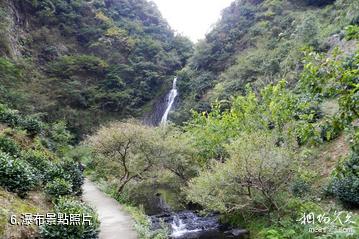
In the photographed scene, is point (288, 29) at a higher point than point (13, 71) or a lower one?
higher

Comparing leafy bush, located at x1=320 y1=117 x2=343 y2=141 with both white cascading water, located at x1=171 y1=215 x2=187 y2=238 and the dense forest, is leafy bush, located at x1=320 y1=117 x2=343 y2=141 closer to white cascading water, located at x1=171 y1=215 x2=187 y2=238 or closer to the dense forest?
the dense forest

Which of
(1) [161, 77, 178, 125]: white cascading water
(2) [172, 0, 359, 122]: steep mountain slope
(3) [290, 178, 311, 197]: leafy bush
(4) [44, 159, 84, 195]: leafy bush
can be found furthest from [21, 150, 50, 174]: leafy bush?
(1) [161, 77, 178, 125]: white cascading water

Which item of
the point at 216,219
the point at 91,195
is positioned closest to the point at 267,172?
the point at 216,219

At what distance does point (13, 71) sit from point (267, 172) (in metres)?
25.1

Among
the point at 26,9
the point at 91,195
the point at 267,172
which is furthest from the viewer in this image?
the point at 26,9

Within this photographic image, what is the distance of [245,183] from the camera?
38.7 ft

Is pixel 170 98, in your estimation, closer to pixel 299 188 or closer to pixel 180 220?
pixel 180 220

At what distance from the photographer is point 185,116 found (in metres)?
36.2

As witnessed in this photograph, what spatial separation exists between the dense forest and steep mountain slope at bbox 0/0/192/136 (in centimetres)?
18

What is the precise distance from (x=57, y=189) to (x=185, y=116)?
85.9ft

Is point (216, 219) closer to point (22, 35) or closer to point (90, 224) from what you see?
point (90, 224)

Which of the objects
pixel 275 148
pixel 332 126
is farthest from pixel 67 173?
pixel 332 126

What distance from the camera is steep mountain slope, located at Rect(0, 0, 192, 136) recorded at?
3275 cm

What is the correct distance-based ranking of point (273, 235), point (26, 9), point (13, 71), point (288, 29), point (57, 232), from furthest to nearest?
point (26, 9)
point (288, 29)
point (13, 71)
point (273, 235)
point (57, 232)
